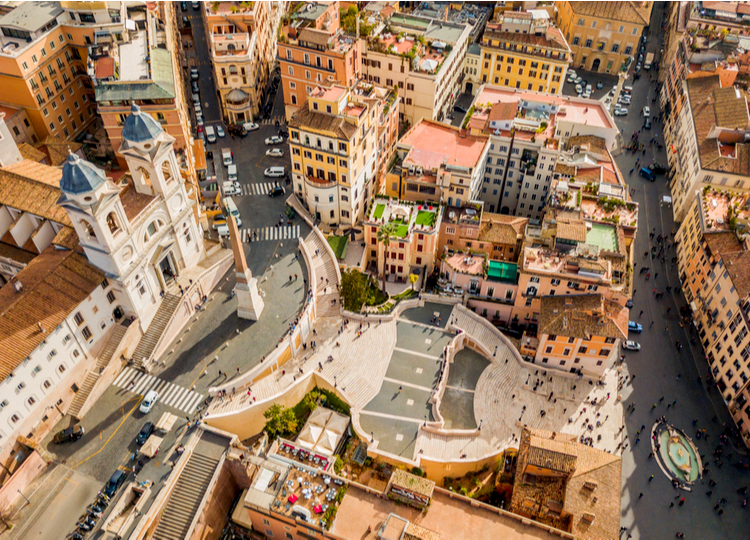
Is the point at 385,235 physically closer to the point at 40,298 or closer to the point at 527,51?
the point at 40,298

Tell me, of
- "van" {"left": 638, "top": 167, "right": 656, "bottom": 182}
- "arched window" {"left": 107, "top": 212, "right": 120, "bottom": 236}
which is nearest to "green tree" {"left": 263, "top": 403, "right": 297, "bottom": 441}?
"arched window" {"left": 107, "top": 212, "right": 120, "bottom": 236}

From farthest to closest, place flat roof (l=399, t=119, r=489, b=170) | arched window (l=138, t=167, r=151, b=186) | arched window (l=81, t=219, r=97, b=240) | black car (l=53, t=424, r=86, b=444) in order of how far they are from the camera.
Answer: flat roof (l=399, t=119, r=489, b=170) → arched window (l=138, t=167, r=151, b=186) → black car (l=53, t=424, r=86, b=444) → arched window (l=81, t=219, r=97, b=240)

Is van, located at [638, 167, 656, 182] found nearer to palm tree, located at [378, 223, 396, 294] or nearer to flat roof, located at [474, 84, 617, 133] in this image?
flat roof, located at [474, 84, 617, 133]

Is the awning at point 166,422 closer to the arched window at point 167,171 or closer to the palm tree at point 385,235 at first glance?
the arched window at point 167,171

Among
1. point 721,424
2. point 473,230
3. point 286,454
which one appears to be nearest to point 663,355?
point 721,424

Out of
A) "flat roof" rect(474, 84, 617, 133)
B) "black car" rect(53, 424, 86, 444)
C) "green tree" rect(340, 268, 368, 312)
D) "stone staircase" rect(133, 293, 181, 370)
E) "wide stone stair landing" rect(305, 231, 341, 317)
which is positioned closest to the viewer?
"black car" rect(53, 424, 86, 444)

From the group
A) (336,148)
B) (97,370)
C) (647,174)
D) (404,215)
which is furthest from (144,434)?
(647,174)

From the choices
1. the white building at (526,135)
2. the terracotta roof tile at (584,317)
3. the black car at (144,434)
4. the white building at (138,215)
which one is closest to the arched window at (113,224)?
the white building at (138,215)
